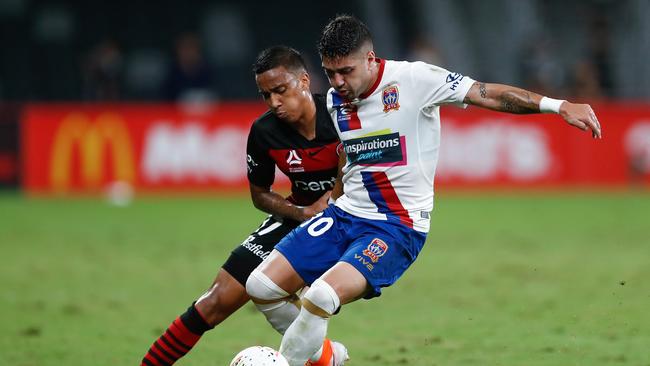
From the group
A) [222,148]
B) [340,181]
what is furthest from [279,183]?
[340,181]

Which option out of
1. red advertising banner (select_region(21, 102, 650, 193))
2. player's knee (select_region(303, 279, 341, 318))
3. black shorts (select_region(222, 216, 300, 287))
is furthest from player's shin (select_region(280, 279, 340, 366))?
red advertising banner (select_region(21, 102, 650, 193))

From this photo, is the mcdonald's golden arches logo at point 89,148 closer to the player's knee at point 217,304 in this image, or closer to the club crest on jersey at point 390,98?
the player's knee at point 217,304

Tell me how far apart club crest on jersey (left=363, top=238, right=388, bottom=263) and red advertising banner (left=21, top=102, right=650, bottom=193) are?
1368cm

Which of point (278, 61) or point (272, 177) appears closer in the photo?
point (278, 61)

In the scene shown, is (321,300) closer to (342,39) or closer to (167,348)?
(167,348)

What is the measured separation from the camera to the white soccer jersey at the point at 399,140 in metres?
6.46

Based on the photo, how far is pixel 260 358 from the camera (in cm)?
619

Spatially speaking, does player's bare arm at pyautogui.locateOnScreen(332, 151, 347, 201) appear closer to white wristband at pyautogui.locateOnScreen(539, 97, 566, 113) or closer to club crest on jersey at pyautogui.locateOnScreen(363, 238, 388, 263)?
club crest on jersey at pyautogui.locateOnScreen(363, 238, 388, 263)

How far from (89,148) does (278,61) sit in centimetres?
1367

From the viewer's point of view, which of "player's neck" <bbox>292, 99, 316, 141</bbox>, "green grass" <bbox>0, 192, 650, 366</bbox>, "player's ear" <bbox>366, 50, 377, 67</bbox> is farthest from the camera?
"green grass" <bbox>0, 192, 650, 366</bbox>

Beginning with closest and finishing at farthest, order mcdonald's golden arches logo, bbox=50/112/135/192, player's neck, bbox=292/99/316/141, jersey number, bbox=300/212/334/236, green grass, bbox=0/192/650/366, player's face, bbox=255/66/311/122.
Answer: jersey number, bbox=300/212/334/236
player's face, bbox=255/66/311/122
player's neck, bbox=292/99/316/141
green grass, bbox=0/192/650/366
mcdonald's golden arches logo, bbox=50/112/135/192

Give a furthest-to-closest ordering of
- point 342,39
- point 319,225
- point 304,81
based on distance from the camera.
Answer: point 304,81 → point 319,225 → point 342,39

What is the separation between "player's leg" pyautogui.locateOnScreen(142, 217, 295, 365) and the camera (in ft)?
22.2

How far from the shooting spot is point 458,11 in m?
26.0
